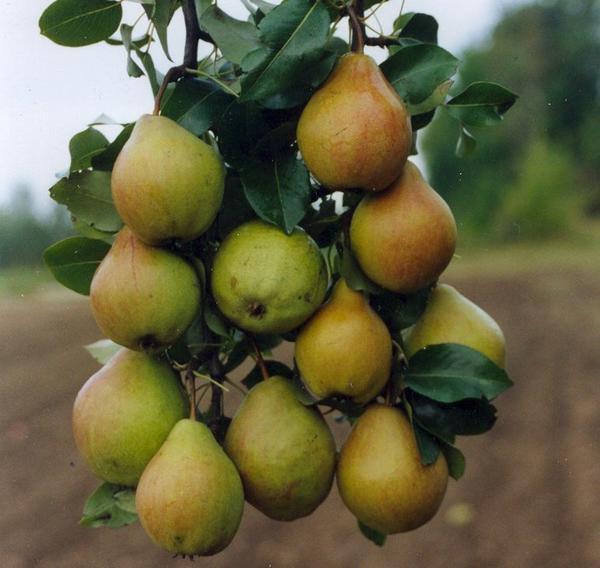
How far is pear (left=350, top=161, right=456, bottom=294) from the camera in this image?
838 mm

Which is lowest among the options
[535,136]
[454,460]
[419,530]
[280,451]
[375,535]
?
[535,136]

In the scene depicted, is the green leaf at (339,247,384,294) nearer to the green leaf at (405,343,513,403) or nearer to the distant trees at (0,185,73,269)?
the green leaf at (405,343,513,403)

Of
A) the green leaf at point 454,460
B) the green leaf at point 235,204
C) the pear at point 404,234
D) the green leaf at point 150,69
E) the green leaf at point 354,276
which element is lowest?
the green leaf at point 454,460

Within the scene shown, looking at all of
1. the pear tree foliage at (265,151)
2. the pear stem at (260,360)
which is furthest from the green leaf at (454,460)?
the pear stem at (260,360)

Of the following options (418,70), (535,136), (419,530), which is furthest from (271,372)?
(535,136)

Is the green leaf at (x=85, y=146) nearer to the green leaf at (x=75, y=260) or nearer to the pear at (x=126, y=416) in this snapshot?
the green leaf at (x=75, y=260)

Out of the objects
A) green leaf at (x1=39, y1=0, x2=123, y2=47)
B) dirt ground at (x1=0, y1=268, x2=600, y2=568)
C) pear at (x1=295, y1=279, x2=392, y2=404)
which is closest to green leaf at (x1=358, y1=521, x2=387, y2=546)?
pear at (x1=295, y1=279, x2=392, y2=404)

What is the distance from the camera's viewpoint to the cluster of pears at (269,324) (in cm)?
79

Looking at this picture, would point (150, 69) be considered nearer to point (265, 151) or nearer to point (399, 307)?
point (265, 151)

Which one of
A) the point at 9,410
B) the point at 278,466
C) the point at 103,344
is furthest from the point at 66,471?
the point at 278,466

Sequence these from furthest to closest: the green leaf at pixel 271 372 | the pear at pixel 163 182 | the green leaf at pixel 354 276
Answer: the green leaf at pixel 271 372
the green leaf at pixel 354 276
the pear at pixel 163 182

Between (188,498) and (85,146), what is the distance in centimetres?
41

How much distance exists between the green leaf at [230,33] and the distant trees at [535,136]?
322 inches

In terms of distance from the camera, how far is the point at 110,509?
904 millimetres
